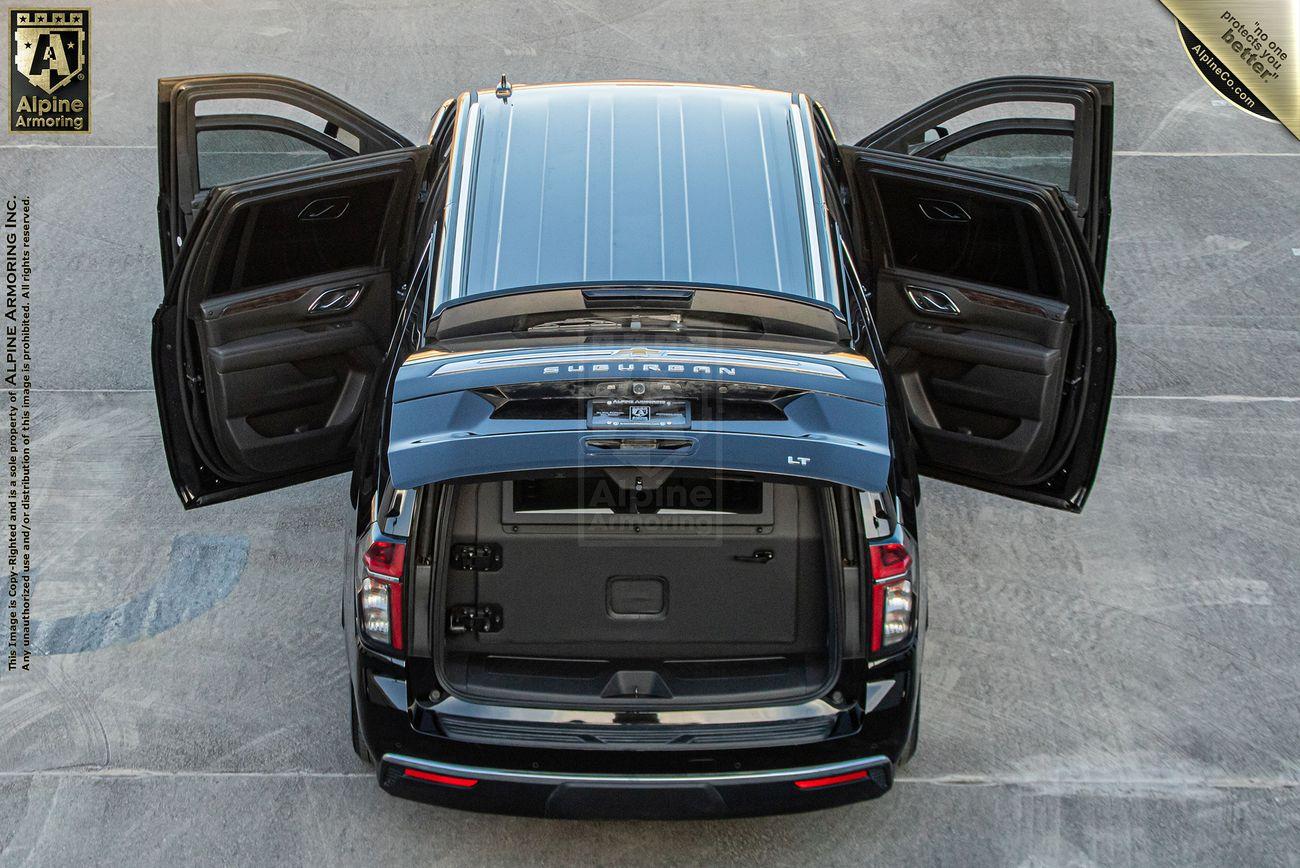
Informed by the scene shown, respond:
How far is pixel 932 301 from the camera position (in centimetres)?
554

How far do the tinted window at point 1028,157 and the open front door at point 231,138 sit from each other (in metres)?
2.87

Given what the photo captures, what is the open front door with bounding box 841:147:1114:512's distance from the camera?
211 inches

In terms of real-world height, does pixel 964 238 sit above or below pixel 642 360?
below

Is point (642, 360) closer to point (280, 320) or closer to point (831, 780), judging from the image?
point (831, 780)

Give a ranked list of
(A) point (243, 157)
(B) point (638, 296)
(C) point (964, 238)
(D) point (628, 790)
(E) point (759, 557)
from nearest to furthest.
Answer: (D) point (628, 790) < (E) point (759, 557) < (B) point (638, 296) < (C) point (964, 238) < (A) point (243, 157)

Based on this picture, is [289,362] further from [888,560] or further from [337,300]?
[888,560]

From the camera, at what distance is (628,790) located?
393cm

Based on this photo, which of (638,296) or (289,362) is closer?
(638,296)

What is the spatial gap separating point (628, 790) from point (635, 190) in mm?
2187

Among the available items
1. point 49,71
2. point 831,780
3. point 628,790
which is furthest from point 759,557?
point 49,71

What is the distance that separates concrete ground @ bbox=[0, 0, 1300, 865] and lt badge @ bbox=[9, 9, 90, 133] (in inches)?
11.9

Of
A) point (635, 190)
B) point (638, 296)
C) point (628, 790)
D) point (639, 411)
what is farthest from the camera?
point (635, 190)

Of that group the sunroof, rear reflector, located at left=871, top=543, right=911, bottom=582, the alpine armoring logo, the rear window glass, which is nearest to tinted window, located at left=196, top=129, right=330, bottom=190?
the sunroof

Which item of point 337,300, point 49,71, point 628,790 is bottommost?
point 49,71
